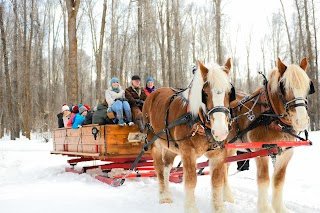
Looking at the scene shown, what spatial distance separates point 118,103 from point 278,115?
3.10m

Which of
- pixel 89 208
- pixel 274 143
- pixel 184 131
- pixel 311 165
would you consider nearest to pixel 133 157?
pixel 89 208

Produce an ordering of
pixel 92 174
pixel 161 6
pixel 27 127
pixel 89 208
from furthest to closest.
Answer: pixel 161 6 < pixel 27 127 < pixel 92 174 < pixel 89 208

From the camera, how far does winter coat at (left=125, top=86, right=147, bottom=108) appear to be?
248 inches

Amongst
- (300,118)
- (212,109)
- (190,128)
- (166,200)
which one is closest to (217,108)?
(212,109)

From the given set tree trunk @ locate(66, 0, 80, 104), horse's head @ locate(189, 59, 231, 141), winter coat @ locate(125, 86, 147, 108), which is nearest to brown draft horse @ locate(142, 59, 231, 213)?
horse's head @ locate(189, 59, 231, 141)

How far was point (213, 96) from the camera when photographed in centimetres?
321

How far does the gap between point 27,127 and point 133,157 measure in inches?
583

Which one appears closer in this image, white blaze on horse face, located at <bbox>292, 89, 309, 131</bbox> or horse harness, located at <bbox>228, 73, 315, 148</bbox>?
white blaze on horse face, located at <bbox>292, 89, 309, 131</bbox>

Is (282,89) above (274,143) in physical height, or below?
above

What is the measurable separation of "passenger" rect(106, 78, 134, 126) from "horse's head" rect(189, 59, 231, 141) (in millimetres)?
2499

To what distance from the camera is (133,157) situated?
244 inches

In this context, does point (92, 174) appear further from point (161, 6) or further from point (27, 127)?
point (161, 6)

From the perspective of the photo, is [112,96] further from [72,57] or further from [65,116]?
[72,57]

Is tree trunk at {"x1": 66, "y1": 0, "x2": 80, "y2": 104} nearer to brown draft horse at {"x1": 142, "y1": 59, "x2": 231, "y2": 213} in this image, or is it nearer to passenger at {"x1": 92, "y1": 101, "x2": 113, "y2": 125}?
passenger at {"x1": 92, "y1": 101, "x2": 113, "y2": 125}
